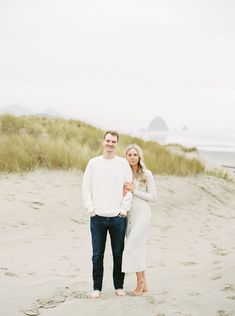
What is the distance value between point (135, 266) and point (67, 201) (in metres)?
5.92

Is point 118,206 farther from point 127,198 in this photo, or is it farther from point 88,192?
point 88,192

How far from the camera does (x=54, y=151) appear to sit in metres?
12.9

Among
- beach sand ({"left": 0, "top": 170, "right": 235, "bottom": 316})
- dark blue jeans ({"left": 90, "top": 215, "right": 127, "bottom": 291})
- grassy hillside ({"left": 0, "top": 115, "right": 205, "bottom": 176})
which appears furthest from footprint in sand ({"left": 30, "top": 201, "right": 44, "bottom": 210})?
dark blue jeans ({"left": 90, "top": 215, "right": 127, "bottom": 291})

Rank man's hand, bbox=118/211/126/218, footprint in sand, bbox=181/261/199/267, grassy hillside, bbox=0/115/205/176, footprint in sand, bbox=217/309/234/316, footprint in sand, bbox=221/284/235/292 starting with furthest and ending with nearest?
grassy hillside, bbox=0/115/205/176, footprint in sand, bbox=181/261/199/267, footprint in sand, bbox=221/284/235/292, man's hand, bbox=118/211/126/218, footprint in sand, bbox=217/309/234/316

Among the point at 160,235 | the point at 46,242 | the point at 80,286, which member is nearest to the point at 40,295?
the point at 80,286

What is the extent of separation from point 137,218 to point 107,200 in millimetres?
435

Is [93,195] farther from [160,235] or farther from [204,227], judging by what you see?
[204,227]

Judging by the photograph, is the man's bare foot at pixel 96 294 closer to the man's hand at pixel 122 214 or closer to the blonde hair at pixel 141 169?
the man's hand at pixel 122 214

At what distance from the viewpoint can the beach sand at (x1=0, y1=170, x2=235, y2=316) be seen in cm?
486

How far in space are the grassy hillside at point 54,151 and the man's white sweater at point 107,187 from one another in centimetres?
748

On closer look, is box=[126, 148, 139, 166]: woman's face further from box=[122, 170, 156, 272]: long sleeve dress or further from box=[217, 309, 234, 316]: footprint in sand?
box=[217, 309, 234, 316]: footprint in sand

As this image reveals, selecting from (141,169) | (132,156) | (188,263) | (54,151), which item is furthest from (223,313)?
(54,151)

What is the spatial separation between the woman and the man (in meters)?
0.10

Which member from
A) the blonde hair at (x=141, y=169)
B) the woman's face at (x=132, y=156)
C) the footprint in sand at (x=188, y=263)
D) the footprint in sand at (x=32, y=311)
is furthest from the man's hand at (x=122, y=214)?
the footprint in sand at (x=188, y=263)
